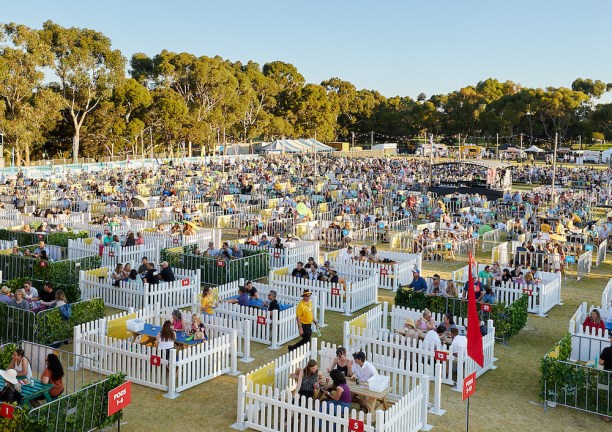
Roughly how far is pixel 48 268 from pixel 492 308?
36.2ft

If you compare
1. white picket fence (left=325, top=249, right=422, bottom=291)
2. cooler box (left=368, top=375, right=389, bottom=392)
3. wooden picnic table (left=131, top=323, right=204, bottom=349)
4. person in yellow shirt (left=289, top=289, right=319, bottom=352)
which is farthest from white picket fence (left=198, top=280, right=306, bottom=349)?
white picket fence (left=325, top=249, right=422, bottom=291)

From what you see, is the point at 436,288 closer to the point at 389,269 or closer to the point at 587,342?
the point at 389,269

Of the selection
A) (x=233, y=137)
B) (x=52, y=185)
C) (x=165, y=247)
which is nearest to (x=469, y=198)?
(x=165, y=247)

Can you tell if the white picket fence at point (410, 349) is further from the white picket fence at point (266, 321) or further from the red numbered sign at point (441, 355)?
the white picket fence at point (266, 321)

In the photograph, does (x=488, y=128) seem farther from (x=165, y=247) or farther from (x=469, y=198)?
(x=165, y=247)

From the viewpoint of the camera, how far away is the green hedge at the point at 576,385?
9.91m

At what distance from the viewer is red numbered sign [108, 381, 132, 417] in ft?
27.6

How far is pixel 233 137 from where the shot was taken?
9375 centimetres

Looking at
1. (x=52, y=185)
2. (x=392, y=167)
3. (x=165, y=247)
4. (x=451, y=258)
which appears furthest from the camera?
(x=392, y=167)

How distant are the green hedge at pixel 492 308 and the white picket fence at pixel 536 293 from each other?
0.97 meters

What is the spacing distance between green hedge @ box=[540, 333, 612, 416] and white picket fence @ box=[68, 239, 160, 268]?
12.1 metres

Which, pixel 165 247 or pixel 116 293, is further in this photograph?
pixel 165 247

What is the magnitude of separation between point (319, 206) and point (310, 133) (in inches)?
2666

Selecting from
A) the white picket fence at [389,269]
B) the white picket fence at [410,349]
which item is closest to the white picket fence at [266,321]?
the white picket fence at [410,349]
